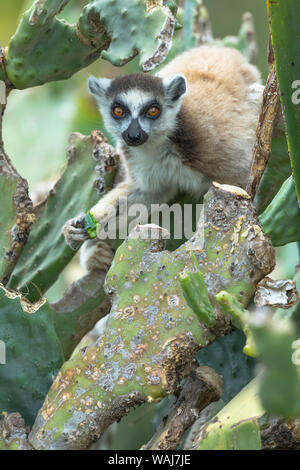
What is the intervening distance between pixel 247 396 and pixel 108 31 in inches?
51.6

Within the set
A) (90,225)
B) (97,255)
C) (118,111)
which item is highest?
(118,111)

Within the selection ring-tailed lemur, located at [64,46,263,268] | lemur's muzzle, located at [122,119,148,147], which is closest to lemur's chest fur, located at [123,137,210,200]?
ring-tailed lemur, located at [64,46,263,268]

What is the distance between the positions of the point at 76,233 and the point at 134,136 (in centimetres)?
69

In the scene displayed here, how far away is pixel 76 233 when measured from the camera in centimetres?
252

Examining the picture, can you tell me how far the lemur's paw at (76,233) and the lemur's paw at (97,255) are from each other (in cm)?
32

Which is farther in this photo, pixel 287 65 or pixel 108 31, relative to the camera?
pixel 108 31

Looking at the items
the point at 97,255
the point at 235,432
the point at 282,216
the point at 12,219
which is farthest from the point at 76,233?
the point at 235,432

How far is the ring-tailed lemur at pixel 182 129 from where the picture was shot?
2.98 m

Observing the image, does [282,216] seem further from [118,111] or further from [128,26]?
[118,111]

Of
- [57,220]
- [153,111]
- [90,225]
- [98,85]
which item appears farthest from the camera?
[98,85]

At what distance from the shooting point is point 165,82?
3.12 m

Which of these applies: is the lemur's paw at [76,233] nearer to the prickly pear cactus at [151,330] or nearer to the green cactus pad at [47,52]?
the green cactus pad at [47,52]

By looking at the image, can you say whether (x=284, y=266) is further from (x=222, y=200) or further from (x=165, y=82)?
(x=222, y=200)

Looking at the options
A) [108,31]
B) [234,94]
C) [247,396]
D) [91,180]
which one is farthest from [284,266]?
[247,396]
